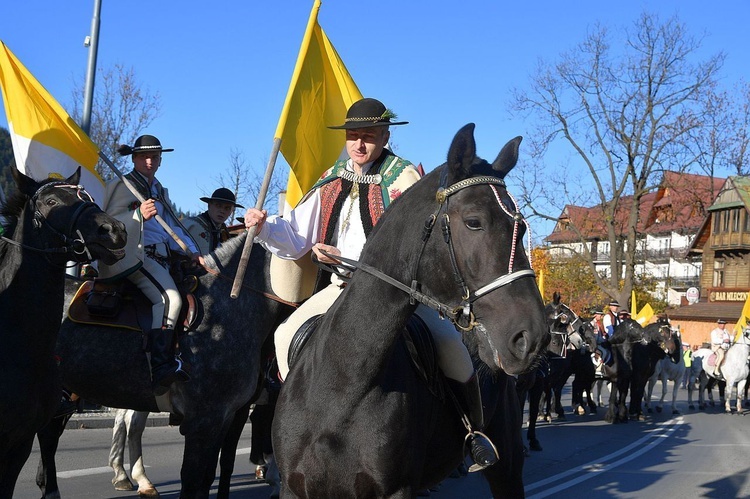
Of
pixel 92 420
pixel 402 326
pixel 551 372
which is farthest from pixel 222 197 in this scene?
pixel 551 372

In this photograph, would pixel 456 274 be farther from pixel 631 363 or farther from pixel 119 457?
pixel 631 363

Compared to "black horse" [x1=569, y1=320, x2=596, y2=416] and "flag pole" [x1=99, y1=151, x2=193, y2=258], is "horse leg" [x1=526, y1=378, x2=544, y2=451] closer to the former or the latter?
"black horse" [x1=569, y1=320, x2=596, y2=416]

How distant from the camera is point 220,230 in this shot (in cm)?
1030

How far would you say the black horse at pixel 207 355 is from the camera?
7.31m

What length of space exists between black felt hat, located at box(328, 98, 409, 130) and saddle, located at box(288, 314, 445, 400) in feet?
3.84

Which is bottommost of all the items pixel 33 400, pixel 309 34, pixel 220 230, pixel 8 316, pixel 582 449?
pixel 582 449

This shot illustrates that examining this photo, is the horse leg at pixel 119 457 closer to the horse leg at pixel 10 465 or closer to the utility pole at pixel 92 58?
the horse leg at pixel 10 465

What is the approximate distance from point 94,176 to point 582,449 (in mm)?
10120

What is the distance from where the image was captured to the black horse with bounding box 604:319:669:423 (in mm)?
21181

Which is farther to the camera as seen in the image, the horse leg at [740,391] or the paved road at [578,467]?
the horse leg at [740,391]

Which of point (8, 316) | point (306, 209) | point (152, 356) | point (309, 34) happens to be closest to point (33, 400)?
point (8, 316)

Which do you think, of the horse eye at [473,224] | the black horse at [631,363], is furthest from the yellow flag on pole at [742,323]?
the horse eye at [473,224]

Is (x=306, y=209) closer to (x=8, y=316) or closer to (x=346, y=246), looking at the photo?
(x=346, y=246)

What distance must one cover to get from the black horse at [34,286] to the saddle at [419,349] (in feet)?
7.61
